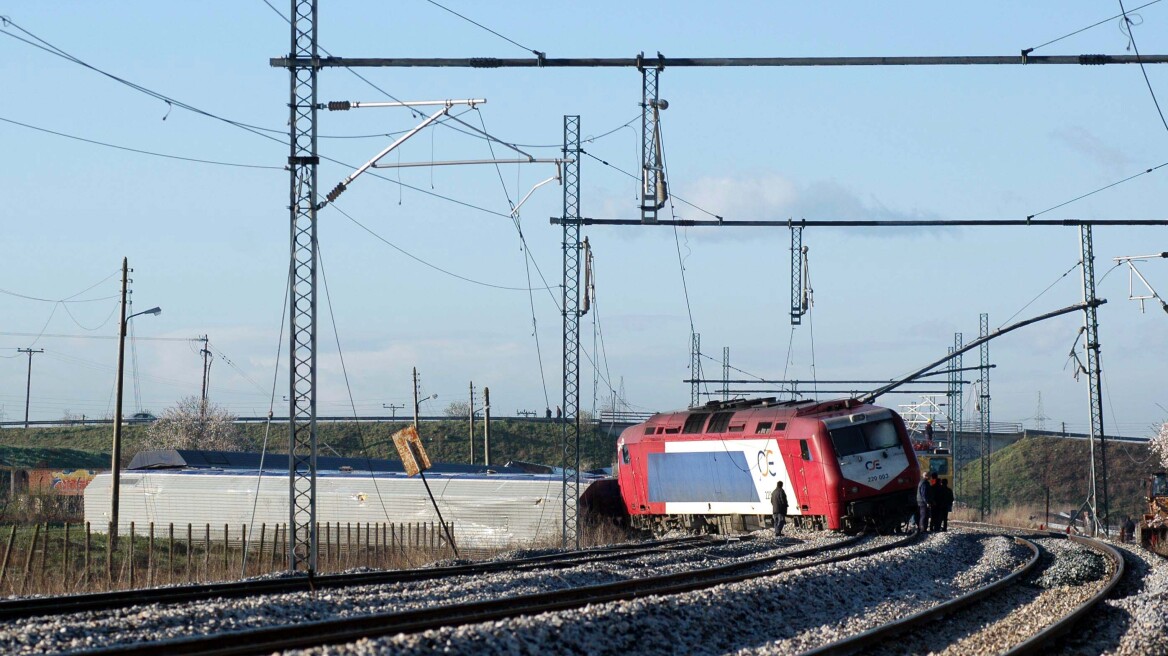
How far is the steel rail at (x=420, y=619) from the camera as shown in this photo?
11.2 metres

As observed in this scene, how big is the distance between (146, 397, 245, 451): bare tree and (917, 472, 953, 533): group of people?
72095 mm

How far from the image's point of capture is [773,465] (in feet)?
106

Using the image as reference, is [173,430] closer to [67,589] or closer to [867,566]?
[67,589]

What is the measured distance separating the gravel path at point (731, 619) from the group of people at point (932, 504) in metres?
10.1

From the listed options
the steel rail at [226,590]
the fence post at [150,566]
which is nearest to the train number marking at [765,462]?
the steel rail at [226,590]

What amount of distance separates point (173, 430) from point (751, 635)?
100 m

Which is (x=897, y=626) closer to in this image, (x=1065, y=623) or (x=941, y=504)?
(x=1065, y=623)

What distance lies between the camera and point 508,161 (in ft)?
90.7

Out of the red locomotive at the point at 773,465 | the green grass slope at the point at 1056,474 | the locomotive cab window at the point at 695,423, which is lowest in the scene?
the green grass slope at the point at 1056,474

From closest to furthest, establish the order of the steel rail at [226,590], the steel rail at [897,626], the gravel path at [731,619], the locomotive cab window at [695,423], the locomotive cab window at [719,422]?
1. the gravel path at [731,619]
2. the steel rail at [897,626]
3. the steel rail at [226,590]
4. the locomotive cab window at [719,422]
5. the locomotive cab window at [695,423]

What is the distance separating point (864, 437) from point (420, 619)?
19.2 meters

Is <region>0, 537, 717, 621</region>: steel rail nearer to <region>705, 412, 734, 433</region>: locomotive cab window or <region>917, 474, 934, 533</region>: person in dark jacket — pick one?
<region>705, 412, 734, 433</region>: locomotive cab window

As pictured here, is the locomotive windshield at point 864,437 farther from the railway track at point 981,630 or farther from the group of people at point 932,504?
the railway track at point 981,630

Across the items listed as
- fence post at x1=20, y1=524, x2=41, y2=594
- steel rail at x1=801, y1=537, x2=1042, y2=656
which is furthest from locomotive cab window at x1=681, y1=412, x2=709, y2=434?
fence post at x1=20, y1=524, x2=41, y2=594
